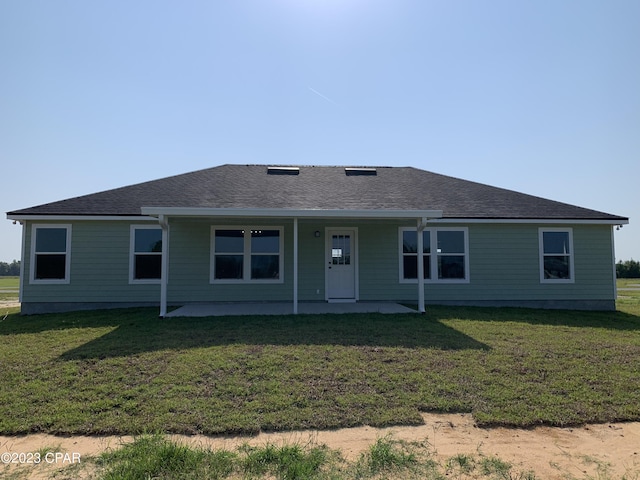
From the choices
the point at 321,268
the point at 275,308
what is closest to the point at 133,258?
the point at 275,308

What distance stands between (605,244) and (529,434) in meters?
9.93

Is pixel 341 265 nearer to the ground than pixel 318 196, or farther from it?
nearer to the ground

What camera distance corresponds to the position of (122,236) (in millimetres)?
10023

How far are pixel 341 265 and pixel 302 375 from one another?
6.25 meters

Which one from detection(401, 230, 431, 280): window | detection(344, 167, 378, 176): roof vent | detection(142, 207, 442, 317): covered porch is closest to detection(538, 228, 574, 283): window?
detection(401, 230, 431, 280): window

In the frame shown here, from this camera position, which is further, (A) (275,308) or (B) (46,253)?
(B) (46,253)

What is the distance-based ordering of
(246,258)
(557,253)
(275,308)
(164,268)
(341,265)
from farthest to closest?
(557,253) → (341,265) → (246,258) → (275,308) → (164,268)

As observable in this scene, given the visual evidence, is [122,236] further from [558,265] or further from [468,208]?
[558,265]

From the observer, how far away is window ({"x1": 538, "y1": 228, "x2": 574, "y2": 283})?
10680 millimetres

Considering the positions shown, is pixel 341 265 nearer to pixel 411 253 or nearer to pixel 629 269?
pixel 411 253

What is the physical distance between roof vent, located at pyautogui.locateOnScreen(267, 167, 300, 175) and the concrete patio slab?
5.25m

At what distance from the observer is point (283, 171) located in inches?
530

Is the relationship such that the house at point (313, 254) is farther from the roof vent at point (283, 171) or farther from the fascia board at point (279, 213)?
the roof vent at point (283, 171)

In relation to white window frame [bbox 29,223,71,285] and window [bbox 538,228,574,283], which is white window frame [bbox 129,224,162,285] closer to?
white window frame [bbox 29,223,71,285]
